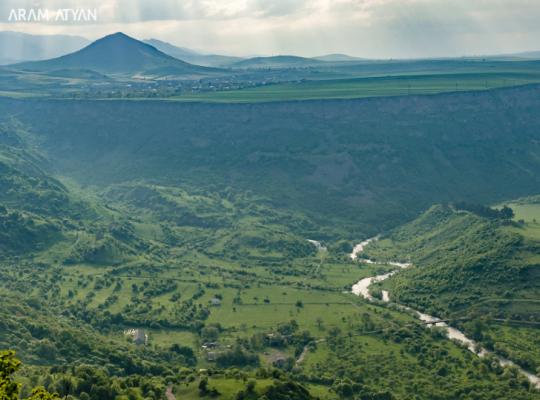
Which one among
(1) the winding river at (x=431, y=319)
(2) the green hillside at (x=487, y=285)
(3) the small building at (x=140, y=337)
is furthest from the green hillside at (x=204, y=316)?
(2) the green hillside at (x=487, y=285)

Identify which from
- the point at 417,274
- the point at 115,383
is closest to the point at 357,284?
the point at 417,274

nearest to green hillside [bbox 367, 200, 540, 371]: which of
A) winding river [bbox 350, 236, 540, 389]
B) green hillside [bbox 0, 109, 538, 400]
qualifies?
winding river [bbox 350, 236, 540, 389]

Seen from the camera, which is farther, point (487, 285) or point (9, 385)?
point (487, 285)

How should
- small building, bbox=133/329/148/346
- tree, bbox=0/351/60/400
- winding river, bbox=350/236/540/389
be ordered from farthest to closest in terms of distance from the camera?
1. small building, bbox=133/329/148/346
2. winding river, bbox=350/236/540/389
3. tree, bbox=0/351/60/400

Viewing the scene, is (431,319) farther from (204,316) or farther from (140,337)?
(140,337)

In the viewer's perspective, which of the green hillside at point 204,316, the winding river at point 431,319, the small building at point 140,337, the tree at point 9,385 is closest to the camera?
the tree at point 9,385

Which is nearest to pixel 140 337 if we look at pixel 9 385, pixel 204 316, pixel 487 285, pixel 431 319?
pixel 204 316

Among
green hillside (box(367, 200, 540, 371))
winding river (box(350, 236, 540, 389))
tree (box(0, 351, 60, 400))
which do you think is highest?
tree (box(0, 351, 60, 400))

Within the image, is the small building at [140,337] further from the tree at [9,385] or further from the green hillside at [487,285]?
the tree at [9,385]

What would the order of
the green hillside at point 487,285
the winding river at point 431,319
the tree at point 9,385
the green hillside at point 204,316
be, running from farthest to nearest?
the green hillside at point 487,285
the winding river at point 431,319
the green hillside at point 204,316
the tree at point 9,385

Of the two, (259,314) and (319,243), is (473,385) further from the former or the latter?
(319,243)

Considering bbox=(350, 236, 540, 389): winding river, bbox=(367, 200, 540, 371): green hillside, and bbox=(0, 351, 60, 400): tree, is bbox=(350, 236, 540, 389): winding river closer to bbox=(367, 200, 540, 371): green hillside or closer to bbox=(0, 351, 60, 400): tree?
bbox=(367, 200, 540, 371): green hillside
